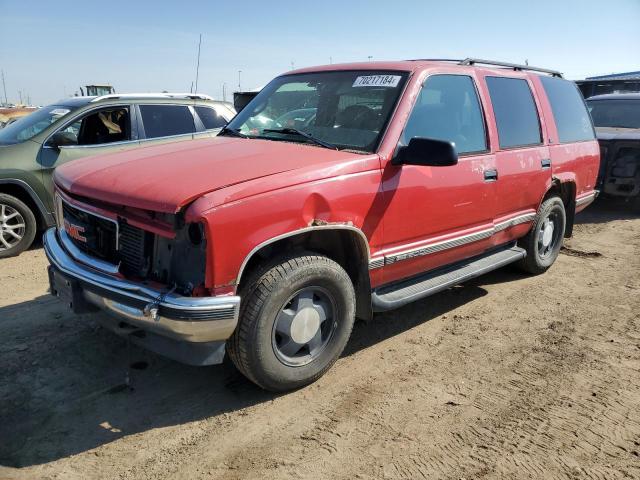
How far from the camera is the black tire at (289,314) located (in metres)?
A: 2.84

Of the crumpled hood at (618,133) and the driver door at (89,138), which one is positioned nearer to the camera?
the driver door at (89,138)

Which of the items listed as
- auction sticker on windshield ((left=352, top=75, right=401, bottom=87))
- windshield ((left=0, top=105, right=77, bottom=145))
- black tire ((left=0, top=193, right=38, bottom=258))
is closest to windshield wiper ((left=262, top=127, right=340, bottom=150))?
auction sticker on windshield ((left=352, top=75, right=401, bottom=87))

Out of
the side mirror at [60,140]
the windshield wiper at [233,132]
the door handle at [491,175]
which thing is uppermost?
the windshield wiper at [233,132]

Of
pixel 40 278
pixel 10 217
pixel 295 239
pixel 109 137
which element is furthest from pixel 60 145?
pixel 295 239

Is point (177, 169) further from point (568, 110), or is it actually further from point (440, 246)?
point (568, 110)

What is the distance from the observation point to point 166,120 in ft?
22.3

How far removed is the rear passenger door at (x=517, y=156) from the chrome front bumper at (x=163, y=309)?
272cm

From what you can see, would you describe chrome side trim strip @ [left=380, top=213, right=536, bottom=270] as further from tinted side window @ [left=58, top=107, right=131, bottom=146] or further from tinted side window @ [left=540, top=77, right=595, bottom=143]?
tinted side window @ [left=58, top=107, right=131, bottom=146]

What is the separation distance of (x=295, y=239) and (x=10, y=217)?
4283 mm

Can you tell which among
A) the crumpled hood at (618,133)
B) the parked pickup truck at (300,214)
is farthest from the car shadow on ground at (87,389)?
the crumpled hood at (618,133)

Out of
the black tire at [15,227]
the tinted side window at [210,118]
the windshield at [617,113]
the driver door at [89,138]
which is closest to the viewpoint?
the black tire at [15,227]

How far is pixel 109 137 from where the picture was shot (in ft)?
21.4

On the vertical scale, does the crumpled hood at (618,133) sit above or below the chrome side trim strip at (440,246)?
above

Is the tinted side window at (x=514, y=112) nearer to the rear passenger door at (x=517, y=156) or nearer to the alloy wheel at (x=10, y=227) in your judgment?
the rear passenger door at (x=517, y=156)
